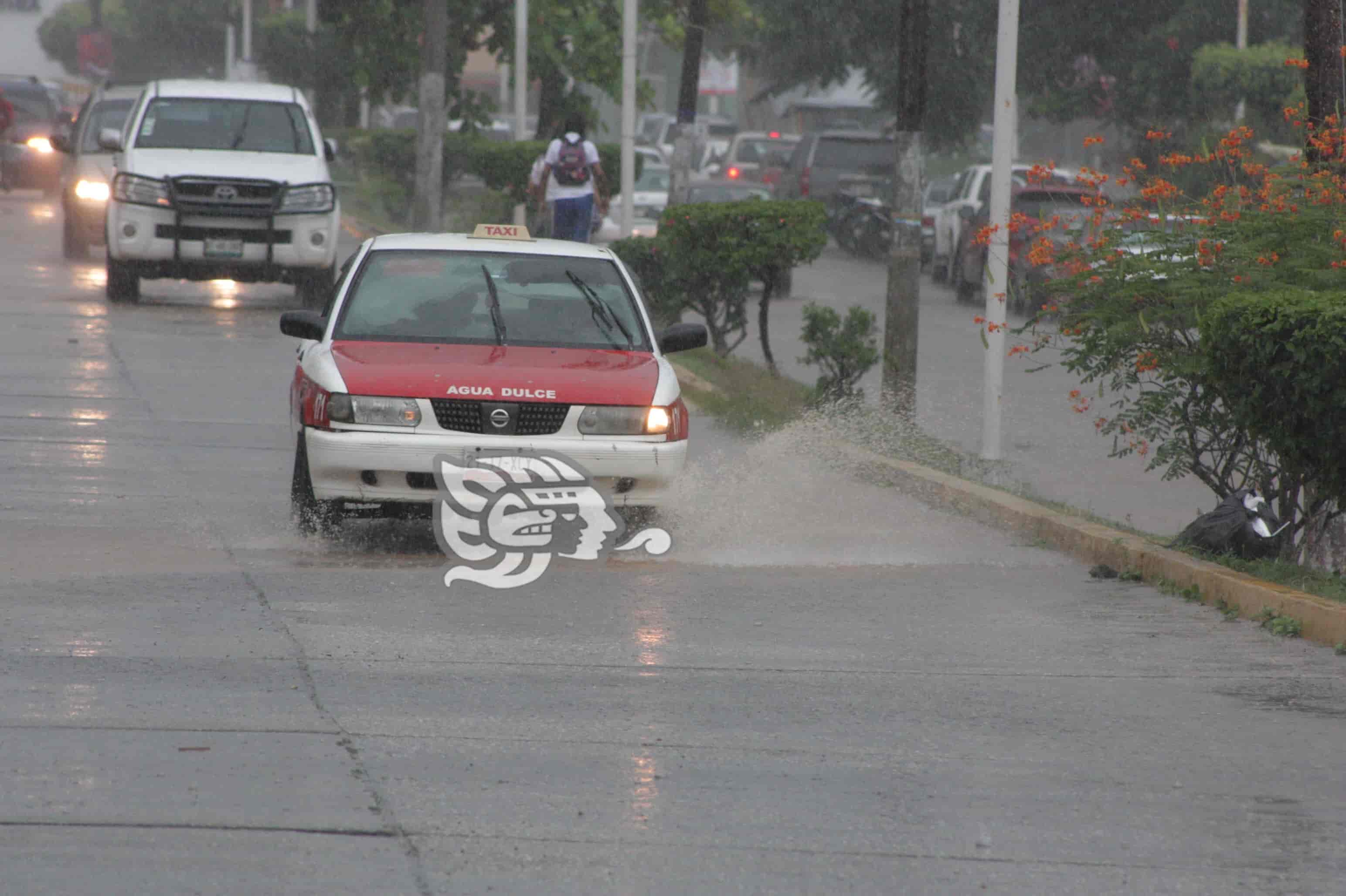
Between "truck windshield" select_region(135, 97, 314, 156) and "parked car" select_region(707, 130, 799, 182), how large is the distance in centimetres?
2797

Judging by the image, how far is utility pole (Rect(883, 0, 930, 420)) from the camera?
46.4 ft

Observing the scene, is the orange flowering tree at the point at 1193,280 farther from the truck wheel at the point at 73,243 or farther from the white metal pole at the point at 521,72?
the white metal pole at the point at 521,72

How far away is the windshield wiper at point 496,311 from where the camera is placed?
9.90m

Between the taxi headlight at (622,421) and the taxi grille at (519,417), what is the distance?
11 centimetres

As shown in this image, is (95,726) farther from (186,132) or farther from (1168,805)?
(186,132)

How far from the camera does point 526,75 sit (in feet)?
117

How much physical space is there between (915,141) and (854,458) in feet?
8.47

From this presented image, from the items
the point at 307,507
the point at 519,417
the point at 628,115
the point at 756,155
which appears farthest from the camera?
the point at 756,155

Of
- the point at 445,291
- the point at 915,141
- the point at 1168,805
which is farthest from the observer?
the point at 915,141

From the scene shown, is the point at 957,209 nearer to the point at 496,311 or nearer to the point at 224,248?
the point at 224,248

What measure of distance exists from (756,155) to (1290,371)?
1825 inches

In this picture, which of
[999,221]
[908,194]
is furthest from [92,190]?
[999,221]

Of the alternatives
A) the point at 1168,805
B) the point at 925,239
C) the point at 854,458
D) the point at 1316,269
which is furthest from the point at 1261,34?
the point at 1168,805

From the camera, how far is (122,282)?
65.7 feet
